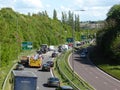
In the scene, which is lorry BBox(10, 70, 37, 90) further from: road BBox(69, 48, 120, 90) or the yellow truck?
the yellow truck

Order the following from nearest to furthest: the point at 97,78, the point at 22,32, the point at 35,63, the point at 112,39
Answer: the point at 97,78 → the point at 35,63 → the point at 112,39 → the point at 22,32

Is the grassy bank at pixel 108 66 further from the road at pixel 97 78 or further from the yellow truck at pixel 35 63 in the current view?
the yellow truck at pixel 35 63

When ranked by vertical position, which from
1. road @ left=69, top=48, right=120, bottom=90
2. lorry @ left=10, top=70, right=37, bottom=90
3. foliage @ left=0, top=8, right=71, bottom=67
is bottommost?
road @ left=69, top=48, right=120, bottom=90

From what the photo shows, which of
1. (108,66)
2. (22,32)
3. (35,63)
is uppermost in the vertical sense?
(22,32)

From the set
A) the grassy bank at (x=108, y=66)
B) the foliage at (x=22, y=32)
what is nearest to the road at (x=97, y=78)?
the grassy bank at (x=108, y=66)

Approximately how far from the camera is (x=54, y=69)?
77.0 m

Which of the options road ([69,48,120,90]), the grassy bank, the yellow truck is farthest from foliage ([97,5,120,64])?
the yellow truck

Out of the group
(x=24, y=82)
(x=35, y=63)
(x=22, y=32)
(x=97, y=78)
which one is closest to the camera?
(x=24, y=82)

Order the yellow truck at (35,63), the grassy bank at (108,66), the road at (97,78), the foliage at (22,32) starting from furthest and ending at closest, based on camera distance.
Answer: the grassy bank at (108,66), the yellow truck at (35,63), the foliage at (22,32), the road at (97,78)

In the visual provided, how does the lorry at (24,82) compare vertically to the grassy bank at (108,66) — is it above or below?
above

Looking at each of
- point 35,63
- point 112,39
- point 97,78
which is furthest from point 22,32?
point 97,78

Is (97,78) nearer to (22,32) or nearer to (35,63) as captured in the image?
(35,63)

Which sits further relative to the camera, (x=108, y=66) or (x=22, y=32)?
(x=22, y=32)

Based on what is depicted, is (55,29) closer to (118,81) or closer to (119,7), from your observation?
(119,7)
